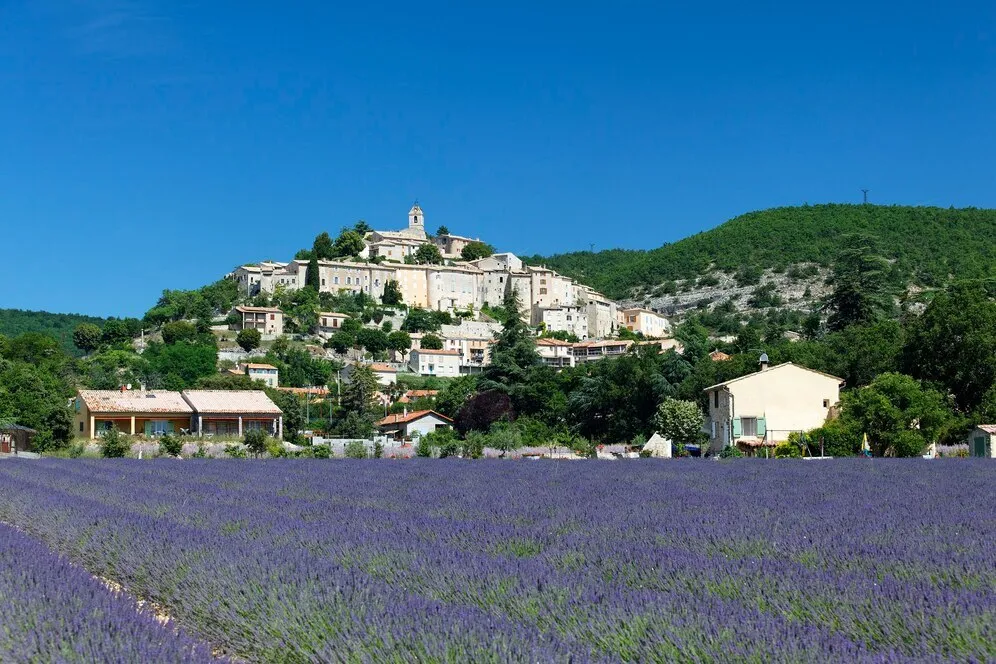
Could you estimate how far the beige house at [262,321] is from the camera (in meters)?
112

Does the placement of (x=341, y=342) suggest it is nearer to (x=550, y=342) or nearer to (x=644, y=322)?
(x=550, y=342)

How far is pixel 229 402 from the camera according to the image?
51.5 meters

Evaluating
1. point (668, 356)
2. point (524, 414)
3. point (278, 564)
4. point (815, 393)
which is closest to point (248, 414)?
point (524, 414)

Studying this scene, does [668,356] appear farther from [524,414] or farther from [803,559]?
[803,559]

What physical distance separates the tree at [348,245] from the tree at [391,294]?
11596 mm

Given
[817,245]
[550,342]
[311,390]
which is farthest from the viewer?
[817,245]

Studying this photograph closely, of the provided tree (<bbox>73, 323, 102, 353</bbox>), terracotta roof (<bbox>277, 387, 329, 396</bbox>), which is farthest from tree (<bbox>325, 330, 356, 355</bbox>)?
tree (<bbox>73, 323, 102, 353</bbox>)

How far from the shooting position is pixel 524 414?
58500mm

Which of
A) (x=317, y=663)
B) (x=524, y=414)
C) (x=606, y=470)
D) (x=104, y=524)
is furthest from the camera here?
(x=524, y=414)

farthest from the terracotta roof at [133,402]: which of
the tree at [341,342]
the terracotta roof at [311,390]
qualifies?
the tree at [341,342]

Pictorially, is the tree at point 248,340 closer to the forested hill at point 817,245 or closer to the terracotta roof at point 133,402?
the terracotta roof at point 133,402

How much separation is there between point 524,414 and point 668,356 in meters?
10.6

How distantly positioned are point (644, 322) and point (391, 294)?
110 ft

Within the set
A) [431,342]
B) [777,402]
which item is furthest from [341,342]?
[777,402]
